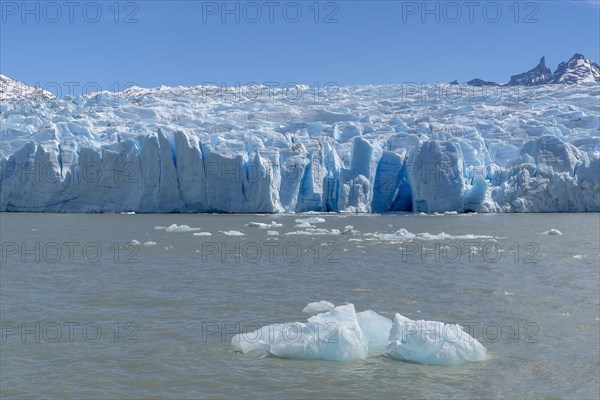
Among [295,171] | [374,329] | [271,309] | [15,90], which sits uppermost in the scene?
[15,90]

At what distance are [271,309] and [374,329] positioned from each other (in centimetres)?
209

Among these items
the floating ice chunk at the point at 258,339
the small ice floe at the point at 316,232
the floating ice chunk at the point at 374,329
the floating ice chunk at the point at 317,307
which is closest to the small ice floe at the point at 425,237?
the small ice floe at the point at 316,232

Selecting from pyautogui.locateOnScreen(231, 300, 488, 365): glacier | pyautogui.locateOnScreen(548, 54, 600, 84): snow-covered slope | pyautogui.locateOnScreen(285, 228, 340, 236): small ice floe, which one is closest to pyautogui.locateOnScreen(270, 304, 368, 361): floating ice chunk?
pyautogui.locateOnScreen(231, 300, 488, 365): glacier

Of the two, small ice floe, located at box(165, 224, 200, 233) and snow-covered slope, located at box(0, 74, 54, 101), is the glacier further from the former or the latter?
snow-covered slope, located at box(0, 74, 54, 101)

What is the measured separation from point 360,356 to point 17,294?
5560 millimetres

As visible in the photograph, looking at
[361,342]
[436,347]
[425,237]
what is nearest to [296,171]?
[425,237]

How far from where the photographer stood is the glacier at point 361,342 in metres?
5.96

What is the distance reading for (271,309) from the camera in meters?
8.26

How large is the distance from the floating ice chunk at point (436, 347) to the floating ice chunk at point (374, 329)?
0.79 ft

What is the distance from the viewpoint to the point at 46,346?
6492 millimetres

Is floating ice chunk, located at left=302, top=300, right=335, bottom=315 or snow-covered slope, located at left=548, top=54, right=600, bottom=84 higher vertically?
snow-covered slope, located at left=548, top=54, right=600, bottom=84

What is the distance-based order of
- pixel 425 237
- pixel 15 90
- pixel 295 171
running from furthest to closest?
pixel 15 90
pixel 295 171
pixel 425 237

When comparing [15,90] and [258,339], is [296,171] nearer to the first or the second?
[258,339]

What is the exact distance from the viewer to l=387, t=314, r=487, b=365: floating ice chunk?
594cm
